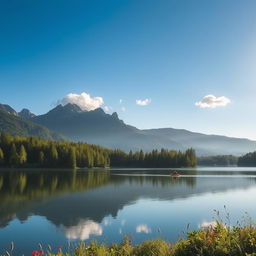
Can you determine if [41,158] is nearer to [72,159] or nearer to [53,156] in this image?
[53,156]

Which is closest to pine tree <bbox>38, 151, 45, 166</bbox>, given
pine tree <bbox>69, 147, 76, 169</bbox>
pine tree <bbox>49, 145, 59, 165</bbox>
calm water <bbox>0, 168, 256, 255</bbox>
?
pine tree <bbox>49, 145, 59, 165</bbox>

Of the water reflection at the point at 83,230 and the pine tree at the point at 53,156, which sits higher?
the pine tree at the point at 53,156

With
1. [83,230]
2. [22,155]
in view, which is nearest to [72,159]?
[22,155]

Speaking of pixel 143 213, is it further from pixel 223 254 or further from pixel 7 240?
pixel 223 254

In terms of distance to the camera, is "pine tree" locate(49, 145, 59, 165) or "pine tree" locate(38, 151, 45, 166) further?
"pine tree" locate(49, 145, 59, 165)

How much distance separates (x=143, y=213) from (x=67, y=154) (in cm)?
15076

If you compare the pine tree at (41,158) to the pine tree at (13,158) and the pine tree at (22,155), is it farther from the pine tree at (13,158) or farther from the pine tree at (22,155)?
the pine tree at (13,158)

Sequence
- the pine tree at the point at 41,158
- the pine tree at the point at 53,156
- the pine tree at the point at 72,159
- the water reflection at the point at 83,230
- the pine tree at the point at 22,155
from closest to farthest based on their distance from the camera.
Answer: the water reflection at the point at 83,230, the pine tree at the point at 22,155, the pine tree at the point at 41,158, the pine tree at the point at 53,156, the pine tree at the point at 72,159

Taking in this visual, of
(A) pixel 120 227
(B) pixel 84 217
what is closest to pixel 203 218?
(A) pixel 120 227

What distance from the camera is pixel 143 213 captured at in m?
39.0

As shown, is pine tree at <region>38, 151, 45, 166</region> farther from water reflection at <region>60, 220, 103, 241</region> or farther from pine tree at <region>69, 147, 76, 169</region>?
water reflection at <region>60, 220, 103, 241</region>

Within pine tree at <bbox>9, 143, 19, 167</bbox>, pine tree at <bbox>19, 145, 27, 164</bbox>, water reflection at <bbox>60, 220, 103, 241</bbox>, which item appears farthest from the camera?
pine tree at <bbox>19, 145, 27, 164</bbox>

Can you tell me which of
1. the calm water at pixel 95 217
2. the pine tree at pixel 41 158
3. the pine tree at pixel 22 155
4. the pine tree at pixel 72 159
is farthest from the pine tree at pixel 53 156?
the calm water at pixel 95 217

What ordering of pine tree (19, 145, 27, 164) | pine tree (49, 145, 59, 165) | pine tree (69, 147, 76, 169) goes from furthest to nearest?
pine tree (69, 147, 76, 169), pine tree (49, 145, 59, 165), pine tree (19, 145, 27, 164)
